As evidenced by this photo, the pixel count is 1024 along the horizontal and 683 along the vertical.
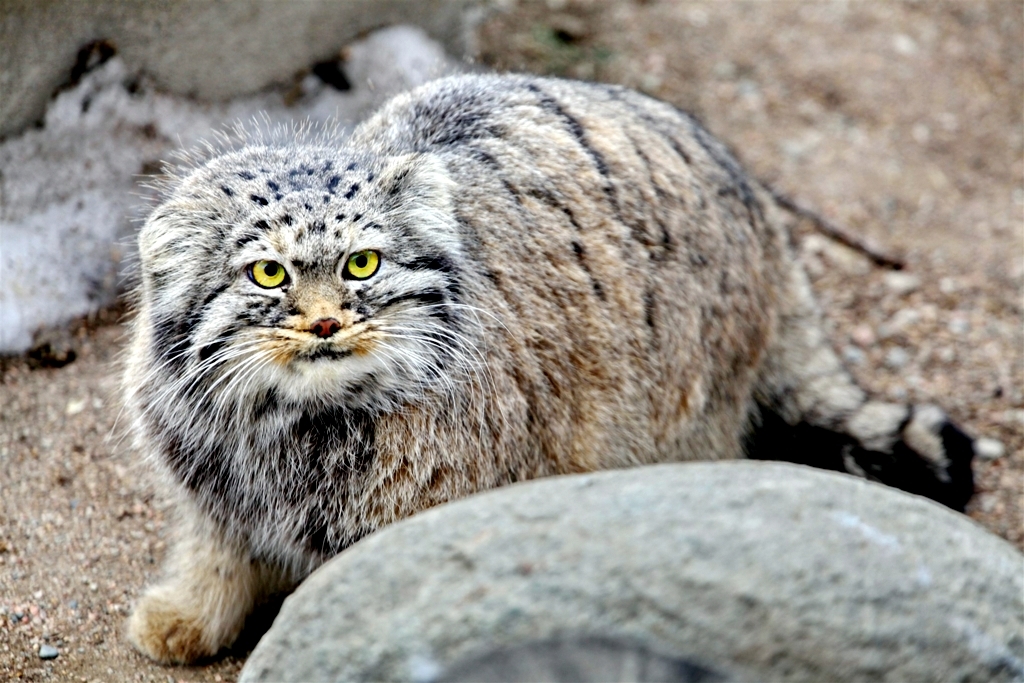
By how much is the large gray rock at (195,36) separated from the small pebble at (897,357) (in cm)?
272

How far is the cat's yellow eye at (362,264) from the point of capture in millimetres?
3094

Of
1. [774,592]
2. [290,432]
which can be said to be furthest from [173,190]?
[774,592]

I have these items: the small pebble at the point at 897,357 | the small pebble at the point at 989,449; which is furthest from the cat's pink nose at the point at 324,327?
the small pebble at the point at 897,357

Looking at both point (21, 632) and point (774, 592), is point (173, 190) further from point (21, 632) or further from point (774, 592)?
point (774, 592)

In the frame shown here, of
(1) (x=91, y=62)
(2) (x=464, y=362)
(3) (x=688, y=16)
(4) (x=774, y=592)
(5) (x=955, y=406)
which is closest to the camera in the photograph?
(4) (x=774, y=592)

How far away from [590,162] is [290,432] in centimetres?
139

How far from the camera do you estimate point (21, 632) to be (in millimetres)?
3539

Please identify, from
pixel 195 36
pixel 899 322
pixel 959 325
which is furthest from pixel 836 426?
pixel 195 36

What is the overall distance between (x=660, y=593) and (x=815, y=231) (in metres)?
3.96

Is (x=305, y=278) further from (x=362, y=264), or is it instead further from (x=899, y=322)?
(x=899, y=322)

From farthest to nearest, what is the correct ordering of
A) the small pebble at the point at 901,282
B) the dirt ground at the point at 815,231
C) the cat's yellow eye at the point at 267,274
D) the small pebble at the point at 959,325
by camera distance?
the small pebble at the point at 901,282 → the small pebble at the point at 959,325 → the dirt ground at the point at 815,231 → the cat's yellow eye at the point at 267,274

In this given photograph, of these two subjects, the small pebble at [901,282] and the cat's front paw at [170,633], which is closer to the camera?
the cat's front paw at [170,633]

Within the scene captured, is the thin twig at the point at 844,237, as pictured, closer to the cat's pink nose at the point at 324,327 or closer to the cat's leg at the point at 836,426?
the cat's leg at the point at 836,426

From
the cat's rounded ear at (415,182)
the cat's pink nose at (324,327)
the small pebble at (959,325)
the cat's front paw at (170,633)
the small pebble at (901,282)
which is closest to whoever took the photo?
the cat's pink nose at (324,327)
